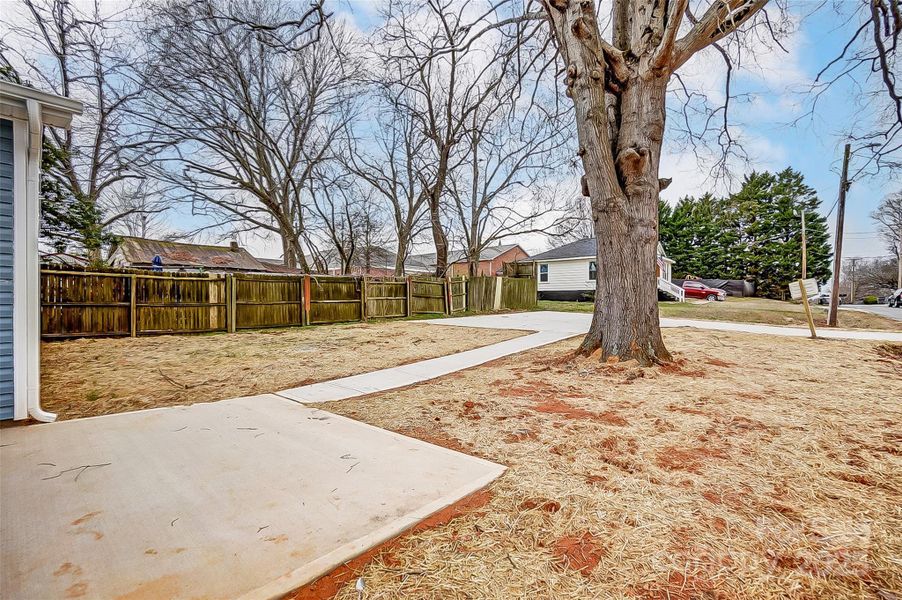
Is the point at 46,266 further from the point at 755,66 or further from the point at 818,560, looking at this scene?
the point at 755,66

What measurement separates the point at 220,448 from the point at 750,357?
6529 millimetres

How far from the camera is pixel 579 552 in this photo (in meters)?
1.46

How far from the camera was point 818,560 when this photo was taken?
1.39m

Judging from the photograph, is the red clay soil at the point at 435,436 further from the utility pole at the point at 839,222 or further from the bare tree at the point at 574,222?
the bare tree at the point at 574,222

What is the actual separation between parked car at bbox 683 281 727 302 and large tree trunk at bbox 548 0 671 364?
23005mm

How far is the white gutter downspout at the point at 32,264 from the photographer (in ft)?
9.47

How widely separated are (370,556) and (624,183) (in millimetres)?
4954

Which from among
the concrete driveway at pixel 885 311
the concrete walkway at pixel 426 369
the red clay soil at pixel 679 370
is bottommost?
the concrete walkway at pixel 426 369

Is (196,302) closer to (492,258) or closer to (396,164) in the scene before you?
(396,164)

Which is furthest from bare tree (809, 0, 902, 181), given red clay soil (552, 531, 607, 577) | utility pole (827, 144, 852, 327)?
red clay soil (552, 531, 607, 577)

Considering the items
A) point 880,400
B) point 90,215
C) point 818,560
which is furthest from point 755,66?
point 90,215

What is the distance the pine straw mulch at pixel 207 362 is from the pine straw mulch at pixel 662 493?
1.76 m

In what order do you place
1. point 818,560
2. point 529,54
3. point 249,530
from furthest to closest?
point 529,54 → point 249,530 → point 818,560

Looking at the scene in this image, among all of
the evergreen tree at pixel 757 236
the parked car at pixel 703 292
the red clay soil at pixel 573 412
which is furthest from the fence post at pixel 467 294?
the evergreen tree at pixel 757 236
